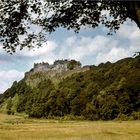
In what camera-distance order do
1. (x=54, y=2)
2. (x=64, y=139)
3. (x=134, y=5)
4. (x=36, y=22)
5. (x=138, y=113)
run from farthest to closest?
1. (x=138, y=113)
2. (x=64, y=139)
3. (x=36, y=22)
4. (x=54, y=2)
5. (x=134, y=5)

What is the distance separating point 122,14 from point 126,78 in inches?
6776

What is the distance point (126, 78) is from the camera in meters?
186

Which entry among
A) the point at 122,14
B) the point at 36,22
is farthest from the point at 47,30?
the point at 122,14

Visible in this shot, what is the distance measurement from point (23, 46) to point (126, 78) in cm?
17272

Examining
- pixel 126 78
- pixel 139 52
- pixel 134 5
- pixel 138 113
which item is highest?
pixel 126 78

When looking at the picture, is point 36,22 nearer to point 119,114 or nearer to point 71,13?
point 71,13

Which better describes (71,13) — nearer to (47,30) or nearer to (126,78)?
(47,30)

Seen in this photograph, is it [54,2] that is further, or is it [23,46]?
[23,46]

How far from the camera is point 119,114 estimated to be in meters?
161

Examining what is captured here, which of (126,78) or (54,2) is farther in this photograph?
(126,78)

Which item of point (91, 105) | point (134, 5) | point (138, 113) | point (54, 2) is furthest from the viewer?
point (91, 105)

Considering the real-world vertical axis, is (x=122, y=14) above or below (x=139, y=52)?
above

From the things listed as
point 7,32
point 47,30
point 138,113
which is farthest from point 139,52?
point 138,113

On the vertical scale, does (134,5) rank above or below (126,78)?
below
